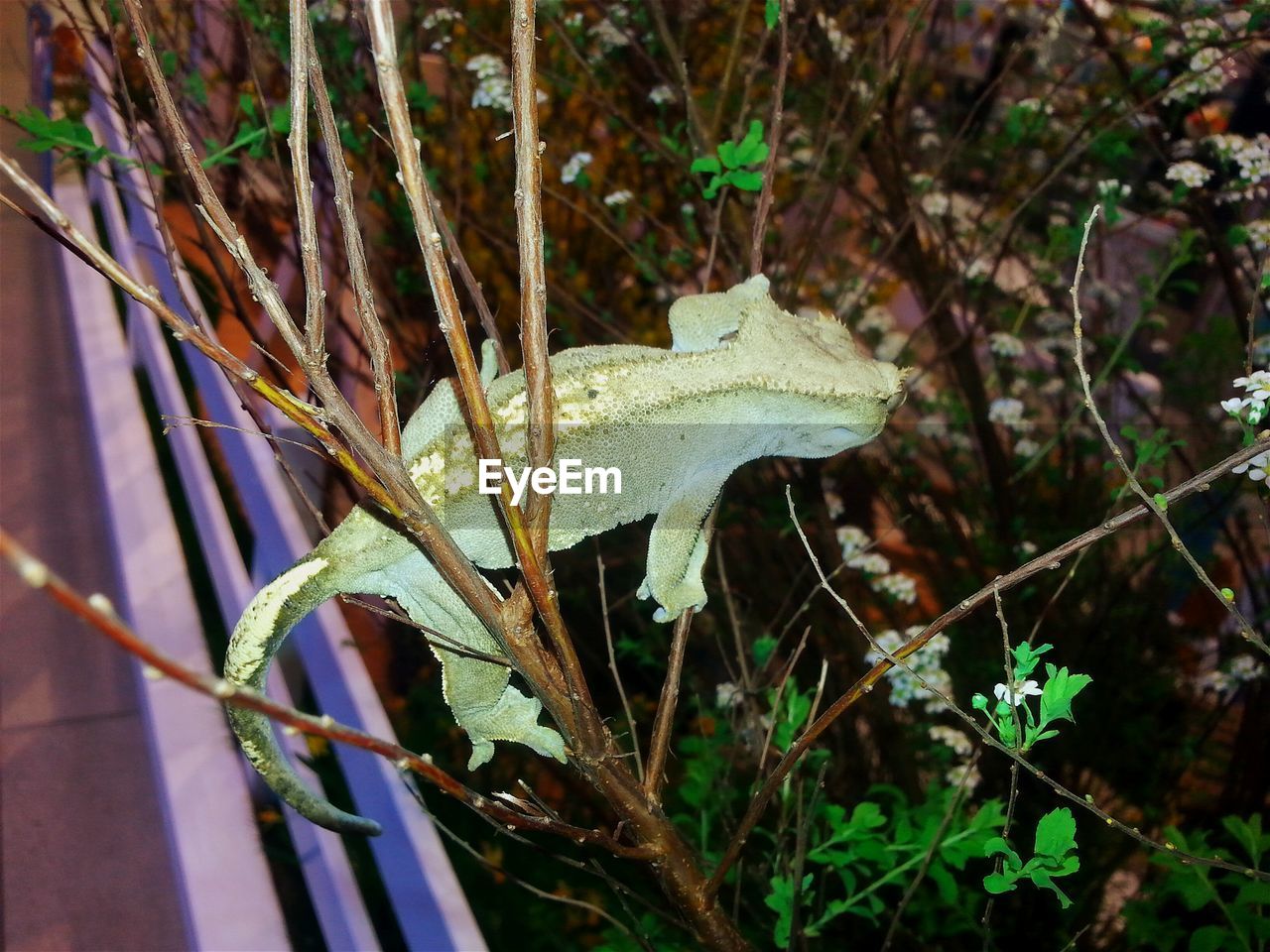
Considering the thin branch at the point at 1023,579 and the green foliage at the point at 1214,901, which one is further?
the green foliage at the point at 1214,901

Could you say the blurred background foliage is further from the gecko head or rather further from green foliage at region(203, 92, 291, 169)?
the gecko head

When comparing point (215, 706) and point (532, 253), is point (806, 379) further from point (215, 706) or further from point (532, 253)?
point (215, 706)

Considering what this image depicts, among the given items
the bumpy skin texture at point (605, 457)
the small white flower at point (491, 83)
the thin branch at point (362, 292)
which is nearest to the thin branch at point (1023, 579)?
the bumpy skin texture at point (605, 457)

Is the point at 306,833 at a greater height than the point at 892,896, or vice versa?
the point at 306,833

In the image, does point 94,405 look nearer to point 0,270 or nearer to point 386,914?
point 0,270

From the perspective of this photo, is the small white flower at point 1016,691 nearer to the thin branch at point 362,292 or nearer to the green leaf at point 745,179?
the thin branch at point 362,292

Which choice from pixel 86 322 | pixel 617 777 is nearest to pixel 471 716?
pixel 617 777
